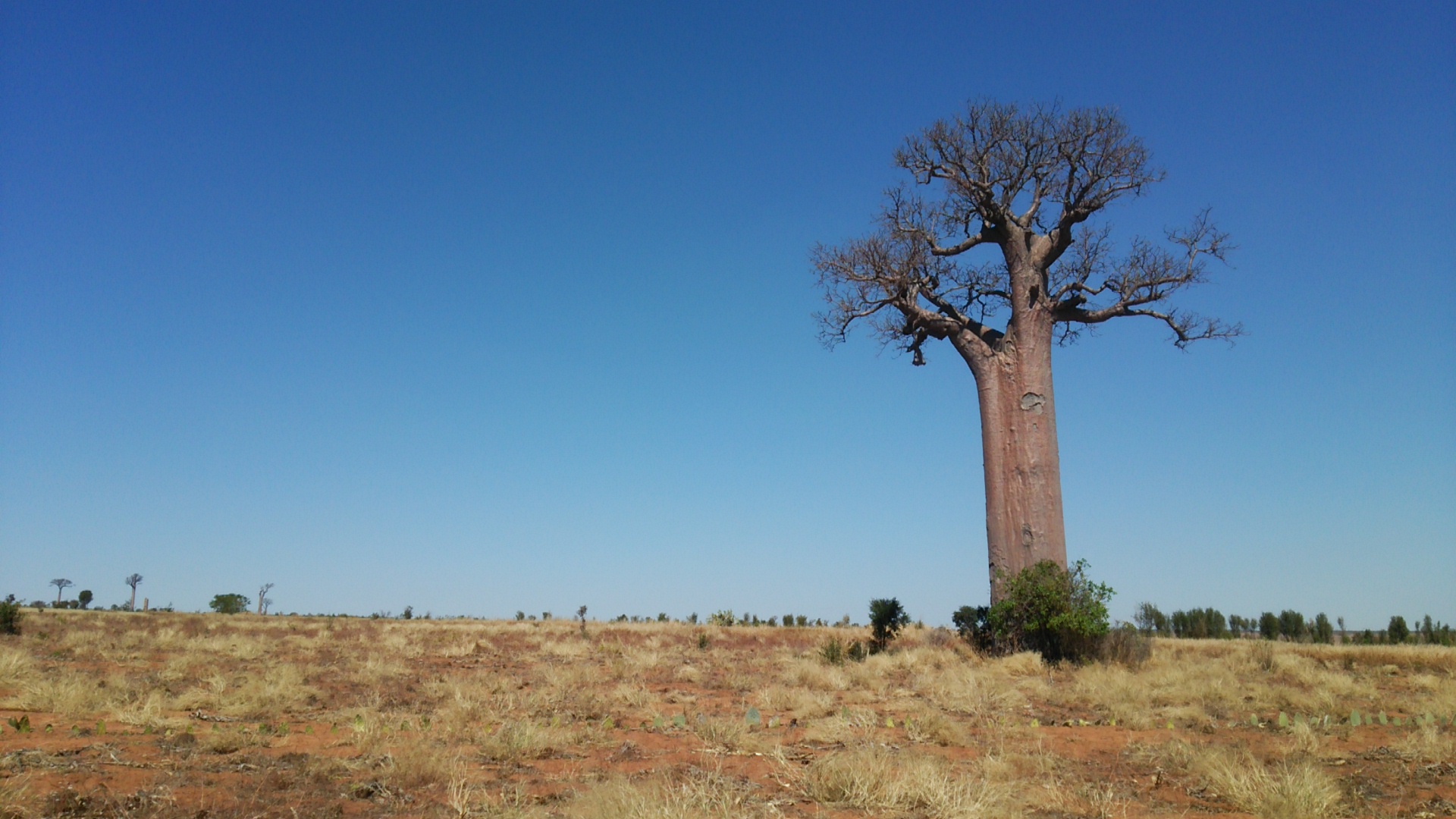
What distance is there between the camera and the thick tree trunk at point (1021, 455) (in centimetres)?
1620

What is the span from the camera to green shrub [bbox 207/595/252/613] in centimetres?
4394

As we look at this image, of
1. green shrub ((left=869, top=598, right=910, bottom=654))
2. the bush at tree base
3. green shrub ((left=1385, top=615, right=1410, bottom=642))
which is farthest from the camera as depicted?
green shrub ((left=1385, top=615, right=1410, bottom=642))

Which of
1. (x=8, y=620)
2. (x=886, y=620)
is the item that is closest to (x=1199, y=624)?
(x=886, y=620)

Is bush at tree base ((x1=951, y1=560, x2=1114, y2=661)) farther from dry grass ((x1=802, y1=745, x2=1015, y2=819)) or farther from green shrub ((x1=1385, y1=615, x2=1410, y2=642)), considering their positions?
green shrub ((x1=1385, y1=615, x2=1410, y2=642))

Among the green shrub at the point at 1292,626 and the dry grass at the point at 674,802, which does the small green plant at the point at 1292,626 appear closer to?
the green shrub at the point at 1292,626

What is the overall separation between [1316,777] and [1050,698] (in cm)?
578

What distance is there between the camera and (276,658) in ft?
50.4

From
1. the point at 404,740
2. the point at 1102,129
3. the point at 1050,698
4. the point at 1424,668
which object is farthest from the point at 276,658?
the point at 1424,668

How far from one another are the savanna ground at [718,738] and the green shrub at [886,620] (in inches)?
151

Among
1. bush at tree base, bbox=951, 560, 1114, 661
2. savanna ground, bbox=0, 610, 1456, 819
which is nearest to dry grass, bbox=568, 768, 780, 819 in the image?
savanna ground, bbox=0, 610, 1456, 819

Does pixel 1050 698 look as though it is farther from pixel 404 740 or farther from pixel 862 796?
pixel 404 740

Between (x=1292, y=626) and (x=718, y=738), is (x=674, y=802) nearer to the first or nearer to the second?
(x=718, y=738)

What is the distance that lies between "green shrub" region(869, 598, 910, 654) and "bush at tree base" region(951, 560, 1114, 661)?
11.6 feet

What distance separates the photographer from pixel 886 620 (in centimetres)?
1969
